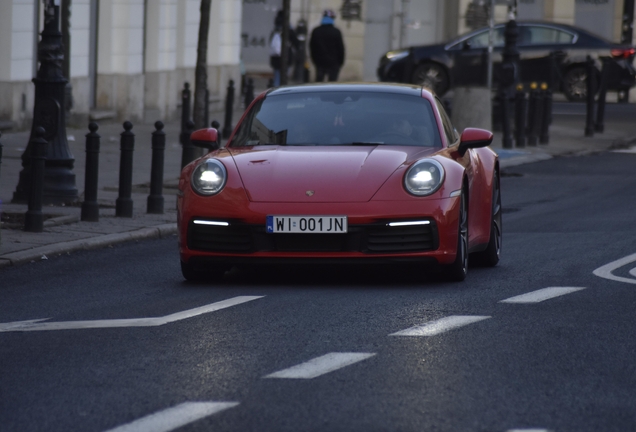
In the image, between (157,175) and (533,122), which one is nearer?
(157,175)

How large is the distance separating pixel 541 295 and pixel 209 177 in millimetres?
2063

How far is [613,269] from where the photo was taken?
969cm

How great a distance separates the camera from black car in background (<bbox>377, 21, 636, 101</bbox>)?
1294 inches

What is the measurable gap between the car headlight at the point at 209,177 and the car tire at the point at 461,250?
1.43 m

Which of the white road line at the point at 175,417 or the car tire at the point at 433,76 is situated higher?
the car tire at the point at 433,76

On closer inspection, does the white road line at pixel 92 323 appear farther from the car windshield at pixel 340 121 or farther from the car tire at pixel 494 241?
the car tire at pixel 494 241

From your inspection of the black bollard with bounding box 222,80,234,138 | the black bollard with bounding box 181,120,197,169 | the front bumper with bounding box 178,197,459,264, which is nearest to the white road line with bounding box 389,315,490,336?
the front bumper with bounding box 178,197,459,264

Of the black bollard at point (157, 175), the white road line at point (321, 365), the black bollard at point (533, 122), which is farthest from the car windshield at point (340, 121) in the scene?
the black bollard at point (533, 122)

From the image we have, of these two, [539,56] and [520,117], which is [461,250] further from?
[539,56]

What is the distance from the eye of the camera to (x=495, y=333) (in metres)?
7.04

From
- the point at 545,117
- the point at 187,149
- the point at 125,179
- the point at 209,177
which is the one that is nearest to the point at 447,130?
the point at 209,177

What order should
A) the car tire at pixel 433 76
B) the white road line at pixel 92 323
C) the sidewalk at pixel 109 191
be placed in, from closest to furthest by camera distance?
1. the white road line at pixel 92 323
2. the sidewalk at pixel 109 191
3. the car tire at pixel 433 76

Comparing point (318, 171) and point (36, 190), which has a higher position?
point (318, 171)

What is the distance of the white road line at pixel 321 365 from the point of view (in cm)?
596
